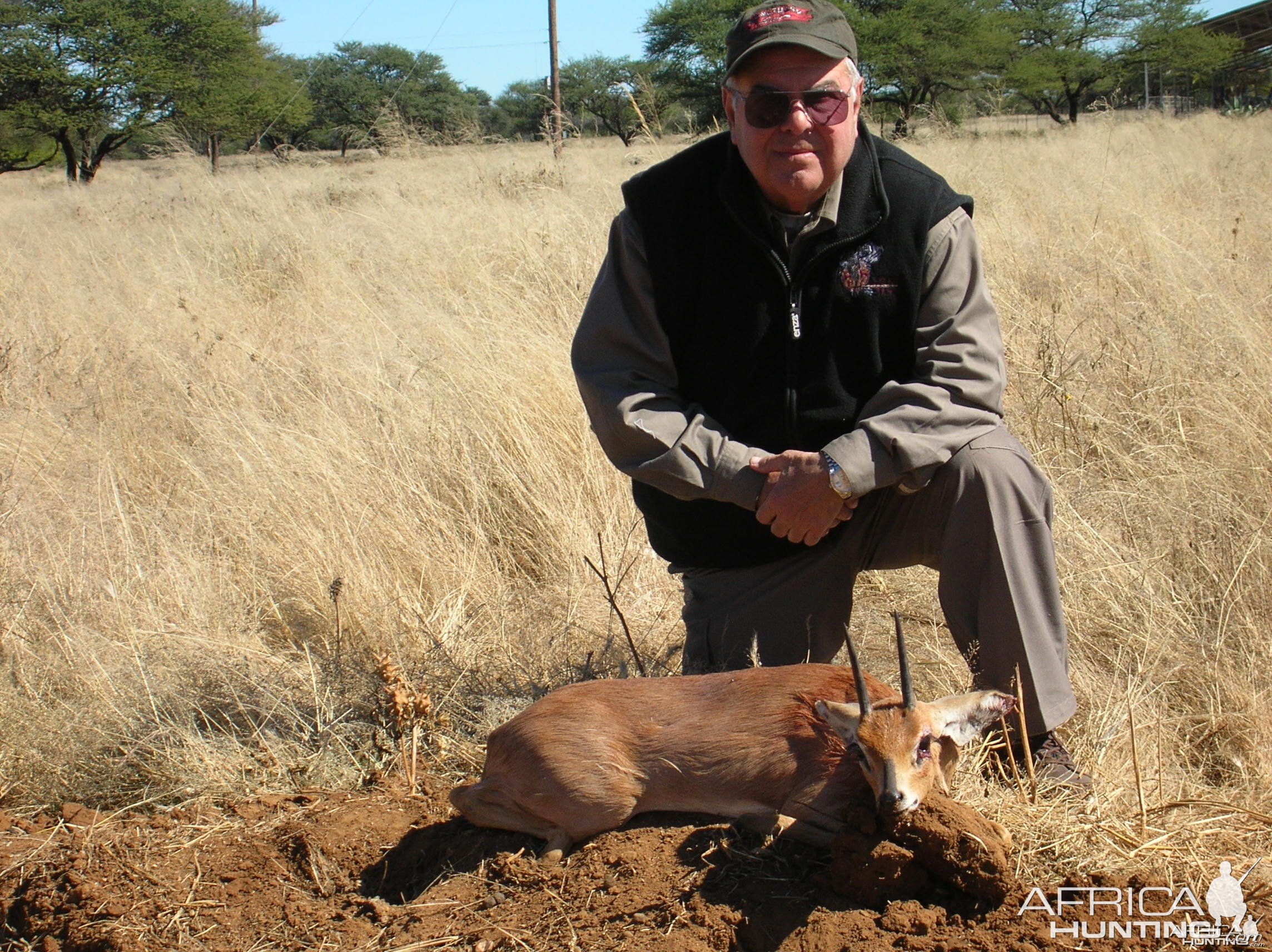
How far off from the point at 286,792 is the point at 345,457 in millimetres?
2097

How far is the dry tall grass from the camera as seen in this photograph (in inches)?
124

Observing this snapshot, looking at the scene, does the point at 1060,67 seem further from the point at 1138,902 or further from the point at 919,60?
the point at 1138,902

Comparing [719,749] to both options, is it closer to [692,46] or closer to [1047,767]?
[1047,767]

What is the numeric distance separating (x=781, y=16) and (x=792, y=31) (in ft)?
0.26

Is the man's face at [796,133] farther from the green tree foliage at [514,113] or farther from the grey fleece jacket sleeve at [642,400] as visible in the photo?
the green tree foliage at [514,113]

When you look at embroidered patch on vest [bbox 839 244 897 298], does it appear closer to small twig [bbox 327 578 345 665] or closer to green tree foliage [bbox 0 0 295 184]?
small twig [bbox 327 578 345 665]

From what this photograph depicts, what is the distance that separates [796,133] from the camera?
9.25 feet

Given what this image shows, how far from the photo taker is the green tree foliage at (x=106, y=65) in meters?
21.9

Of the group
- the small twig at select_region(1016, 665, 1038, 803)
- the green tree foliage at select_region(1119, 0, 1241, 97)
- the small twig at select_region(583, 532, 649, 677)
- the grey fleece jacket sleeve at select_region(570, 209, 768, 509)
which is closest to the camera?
the small twig at select_region(1016, 665, 1038, 803)

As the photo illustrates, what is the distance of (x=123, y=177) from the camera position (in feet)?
66.1

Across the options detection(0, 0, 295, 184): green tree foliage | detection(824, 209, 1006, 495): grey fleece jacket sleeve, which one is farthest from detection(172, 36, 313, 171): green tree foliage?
detection(824, 209, 1006, 495): grey fleece jacket sleeve

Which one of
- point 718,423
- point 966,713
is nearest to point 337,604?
point 718,423

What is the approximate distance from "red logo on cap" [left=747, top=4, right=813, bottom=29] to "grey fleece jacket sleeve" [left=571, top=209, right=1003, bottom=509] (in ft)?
2.01

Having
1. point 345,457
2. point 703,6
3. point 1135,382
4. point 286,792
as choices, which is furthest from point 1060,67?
point 286,792
